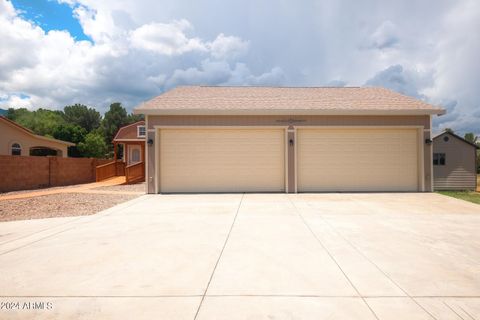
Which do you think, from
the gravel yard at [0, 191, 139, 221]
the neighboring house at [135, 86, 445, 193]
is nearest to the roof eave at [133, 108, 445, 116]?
the neighboring house at [135, 86, 445, 193]

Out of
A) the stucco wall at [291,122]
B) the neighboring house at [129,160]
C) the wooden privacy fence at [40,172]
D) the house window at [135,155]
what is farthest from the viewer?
the house window at [135,155]

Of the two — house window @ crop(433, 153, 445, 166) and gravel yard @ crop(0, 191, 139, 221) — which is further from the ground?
house window @ crop(433, 153, 445, 166)

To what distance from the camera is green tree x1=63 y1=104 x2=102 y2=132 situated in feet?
173

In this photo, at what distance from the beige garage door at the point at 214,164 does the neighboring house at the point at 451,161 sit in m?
11.4

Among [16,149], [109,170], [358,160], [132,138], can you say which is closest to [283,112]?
[358,160]

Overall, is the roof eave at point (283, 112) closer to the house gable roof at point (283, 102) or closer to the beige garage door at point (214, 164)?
the house gable roof at point (283, 102)

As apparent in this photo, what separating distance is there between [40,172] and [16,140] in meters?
6.84

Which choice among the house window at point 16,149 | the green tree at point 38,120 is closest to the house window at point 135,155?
the house window at point 16,149

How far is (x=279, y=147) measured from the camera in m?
12.1

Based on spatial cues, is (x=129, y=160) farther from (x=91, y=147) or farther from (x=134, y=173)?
(x=91, y=147)

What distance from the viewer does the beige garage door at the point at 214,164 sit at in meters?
12.0

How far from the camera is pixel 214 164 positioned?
12008 mm

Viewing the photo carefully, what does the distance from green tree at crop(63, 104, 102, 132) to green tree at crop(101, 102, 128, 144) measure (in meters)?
2.77

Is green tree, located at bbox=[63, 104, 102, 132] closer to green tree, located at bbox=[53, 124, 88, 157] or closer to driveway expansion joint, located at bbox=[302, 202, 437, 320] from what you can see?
green tree, located at bbox=[53, 124, 88, 157]
